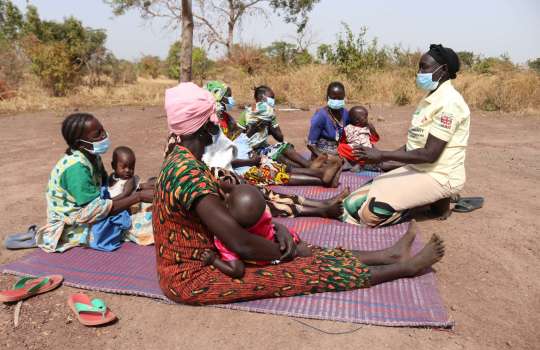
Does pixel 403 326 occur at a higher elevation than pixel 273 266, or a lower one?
lower

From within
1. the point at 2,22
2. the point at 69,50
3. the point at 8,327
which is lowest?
the point at 8,327

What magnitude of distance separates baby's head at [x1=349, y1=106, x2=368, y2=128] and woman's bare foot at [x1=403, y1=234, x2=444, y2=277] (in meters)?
3.07

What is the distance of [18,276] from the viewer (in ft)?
10.4

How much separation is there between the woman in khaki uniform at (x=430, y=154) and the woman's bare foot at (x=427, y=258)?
912 millimetres

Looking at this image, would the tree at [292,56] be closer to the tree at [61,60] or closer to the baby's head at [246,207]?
the tree at [61,60]

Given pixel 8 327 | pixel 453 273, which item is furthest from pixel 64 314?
pixel 453 273

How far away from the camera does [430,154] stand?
3.60 m

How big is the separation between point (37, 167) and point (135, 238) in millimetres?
3805

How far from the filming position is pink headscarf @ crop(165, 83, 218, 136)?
2.35 metres

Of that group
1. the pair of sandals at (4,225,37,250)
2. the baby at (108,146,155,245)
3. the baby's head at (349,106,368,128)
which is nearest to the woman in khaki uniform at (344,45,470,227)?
the baby's head at (349,106,368,128)

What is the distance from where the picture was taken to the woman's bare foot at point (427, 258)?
9.31 ft

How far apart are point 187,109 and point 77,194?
1.41 m

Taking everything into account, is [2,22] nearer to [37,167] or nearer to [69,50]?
[69,50]

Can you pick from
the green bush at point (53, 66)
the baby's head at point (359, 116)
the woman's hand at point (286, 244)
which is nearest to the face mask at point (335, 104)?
the baby's head at point (359, 116)
